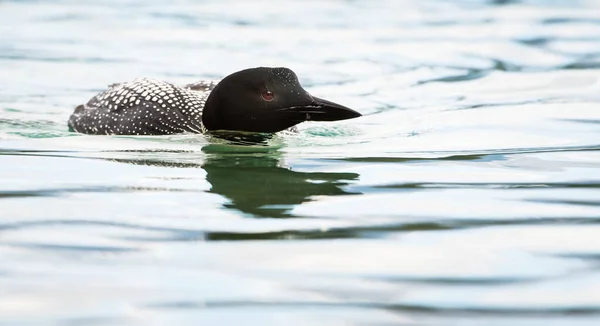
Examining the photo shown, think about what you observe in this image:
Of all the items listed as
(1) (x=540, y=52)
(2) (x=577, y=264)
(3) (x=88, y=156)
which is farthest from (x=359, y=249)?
(1) (x=540, y=52)

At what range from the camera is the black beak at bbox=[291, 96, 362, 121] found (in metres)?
6.75

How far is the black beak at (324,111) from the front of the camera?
6.75 meters

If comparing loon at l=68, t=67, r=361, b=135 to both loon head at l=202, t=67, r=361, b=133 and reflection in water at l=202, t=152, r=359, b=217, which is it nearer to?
loon head at l=202, t=67, r=361, b=133

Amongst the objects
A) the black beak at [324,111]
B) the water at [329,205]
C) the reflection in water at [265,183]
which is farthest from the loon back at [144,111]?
the reflection in water at [265,183]

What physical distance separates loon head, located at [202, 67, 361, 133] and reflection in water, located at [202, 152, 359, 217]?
49cm

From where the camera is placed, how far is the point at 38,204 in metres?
5.07

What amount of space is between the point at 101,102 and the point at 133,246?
3.81 m

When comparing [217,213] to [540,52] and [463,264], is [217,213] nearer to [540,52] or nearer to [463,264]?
[463,264]

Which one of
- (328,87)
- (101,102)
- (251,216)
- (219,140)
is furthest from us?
(328,87)

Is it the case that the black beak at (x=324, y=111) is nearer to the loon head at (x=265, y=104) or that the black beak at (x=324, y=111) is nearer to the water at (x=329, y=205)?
the loon head at (x=265, y=104)

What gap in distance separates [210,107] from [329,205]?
95.2 inches

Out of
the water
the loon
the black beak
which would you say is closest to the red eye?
the loon

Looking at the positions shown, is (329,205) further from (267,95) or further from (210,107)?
(210,107)

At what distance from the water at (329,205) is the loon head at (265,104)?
0.58 feet
